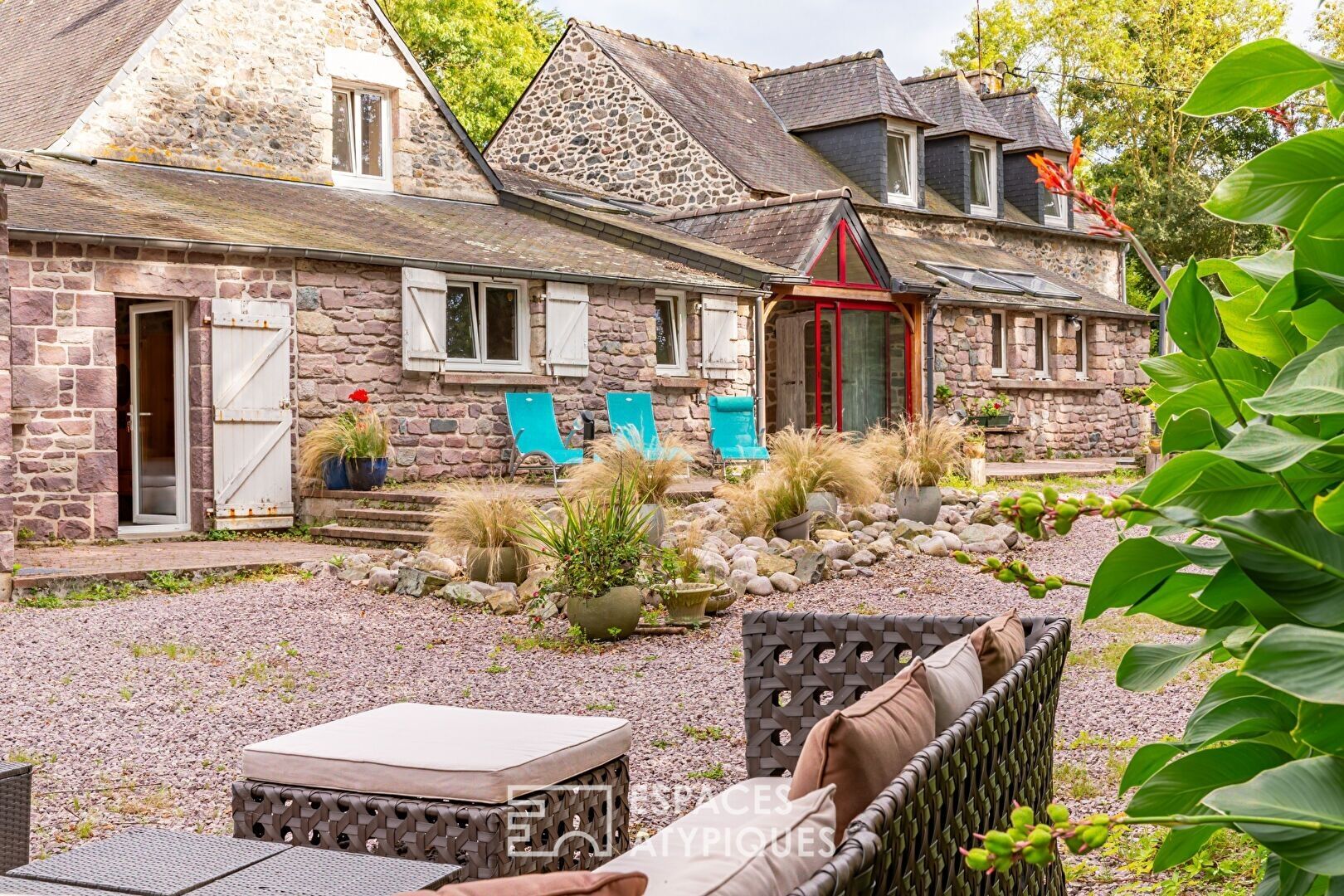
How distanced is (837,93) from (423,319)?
33.6ft

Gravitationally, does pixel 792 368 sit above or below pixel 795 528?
above

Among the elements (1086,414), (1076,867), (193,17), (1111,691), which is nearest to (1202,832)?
(1076,867)

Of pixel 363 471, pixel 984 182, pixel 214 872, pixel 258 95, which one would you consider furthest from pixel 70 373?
pixel 984 182

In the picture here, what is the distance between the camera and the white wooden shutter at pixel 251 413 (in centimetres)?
1114

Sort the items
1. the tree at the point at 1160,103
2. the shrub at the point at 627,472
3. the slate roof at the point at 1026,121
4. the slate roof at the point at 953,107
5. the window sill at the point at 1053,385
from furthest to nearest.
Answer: the tree at the point at 1160,103, the slate roof at the point at 1026,121, the slate roof at the point at 953,107, the window sill at the point at 1053,385, the shrub at the point at 627,472

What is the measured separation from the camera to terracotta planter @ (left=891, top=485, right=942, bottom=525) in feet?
33.4

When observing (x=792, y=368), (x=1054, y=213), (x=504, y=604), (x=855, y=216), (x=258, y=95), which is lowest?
(x=504, y=604)

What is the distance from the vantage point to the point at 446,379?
496 inches

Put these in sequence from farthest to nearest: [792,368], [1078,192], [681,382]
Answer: [792,368] → [681,382] → [1078,192]

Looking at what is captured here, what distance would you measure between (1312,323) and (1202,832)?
1.57 ft

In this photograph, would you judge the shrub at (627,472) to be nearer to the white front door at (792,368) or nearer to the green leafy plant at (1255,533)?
the green leafy plant at (1255,533)

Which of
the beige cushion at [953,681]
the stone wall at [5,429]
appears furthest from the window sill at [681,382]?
the beige cushion at [953,681]

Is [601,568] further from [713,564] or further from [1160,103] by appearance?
[1160,103]

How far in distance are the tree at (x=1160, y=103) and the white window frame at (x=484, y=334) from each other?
19.4 metres
